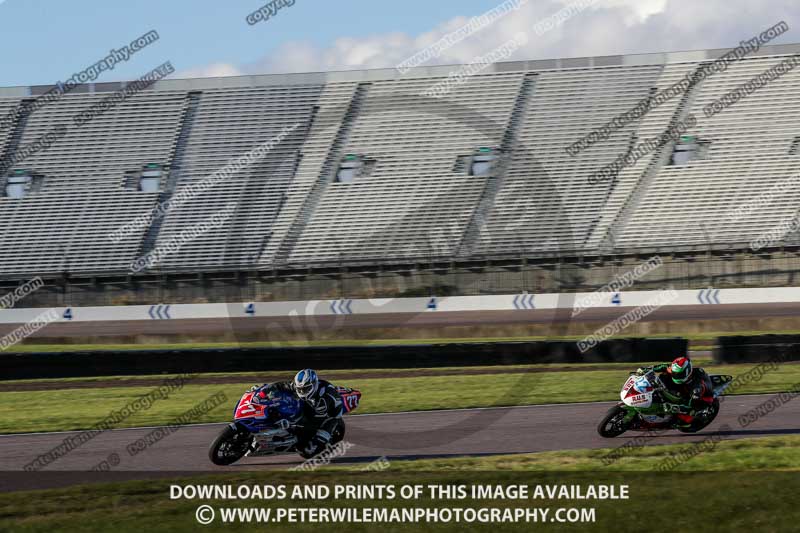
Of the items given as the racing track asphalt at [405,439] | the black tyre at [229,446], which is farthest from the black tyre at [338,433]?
the black tyre at [229,446]

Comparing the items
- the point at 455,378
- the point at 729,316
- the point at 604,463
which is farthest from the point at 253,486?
the point at 729,316

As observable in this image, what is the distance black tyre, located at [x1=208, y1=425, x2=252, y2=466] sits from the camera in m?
10.8

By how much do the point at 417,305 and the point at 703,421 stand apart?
21.7 meters

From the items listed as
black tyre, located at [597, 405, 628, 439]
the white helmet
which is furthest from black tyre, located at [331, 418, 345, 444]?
black tyre, located at [597, 405, 628, 439]

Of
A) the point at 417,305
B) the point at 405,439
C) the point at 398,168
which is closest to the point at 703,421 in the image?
the point at 405,439

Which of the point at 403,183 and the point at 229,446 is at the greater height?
the point at 403,183

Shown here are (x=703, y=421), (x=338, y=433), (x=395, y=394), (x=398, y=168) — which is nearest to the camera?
(x=338, y=433)

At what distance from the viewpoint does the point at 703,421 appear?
12.3 metres

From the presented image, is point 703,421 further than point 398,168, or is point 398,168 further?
point 398,168

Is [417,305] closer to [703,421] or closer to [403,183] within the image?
[403,183]

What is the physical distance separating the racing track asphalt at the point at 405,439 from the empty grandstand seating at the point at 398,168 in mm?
20064

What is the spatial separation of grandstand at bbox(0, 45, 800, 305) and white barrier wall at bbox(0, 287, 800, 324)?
0.54 meters

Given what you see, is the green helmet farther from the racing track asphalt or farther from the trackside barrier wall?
the trackside barrier wall

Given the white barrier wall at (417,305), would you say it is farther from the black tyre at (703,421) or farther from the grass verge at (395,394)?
the black tyre at (703,421)
